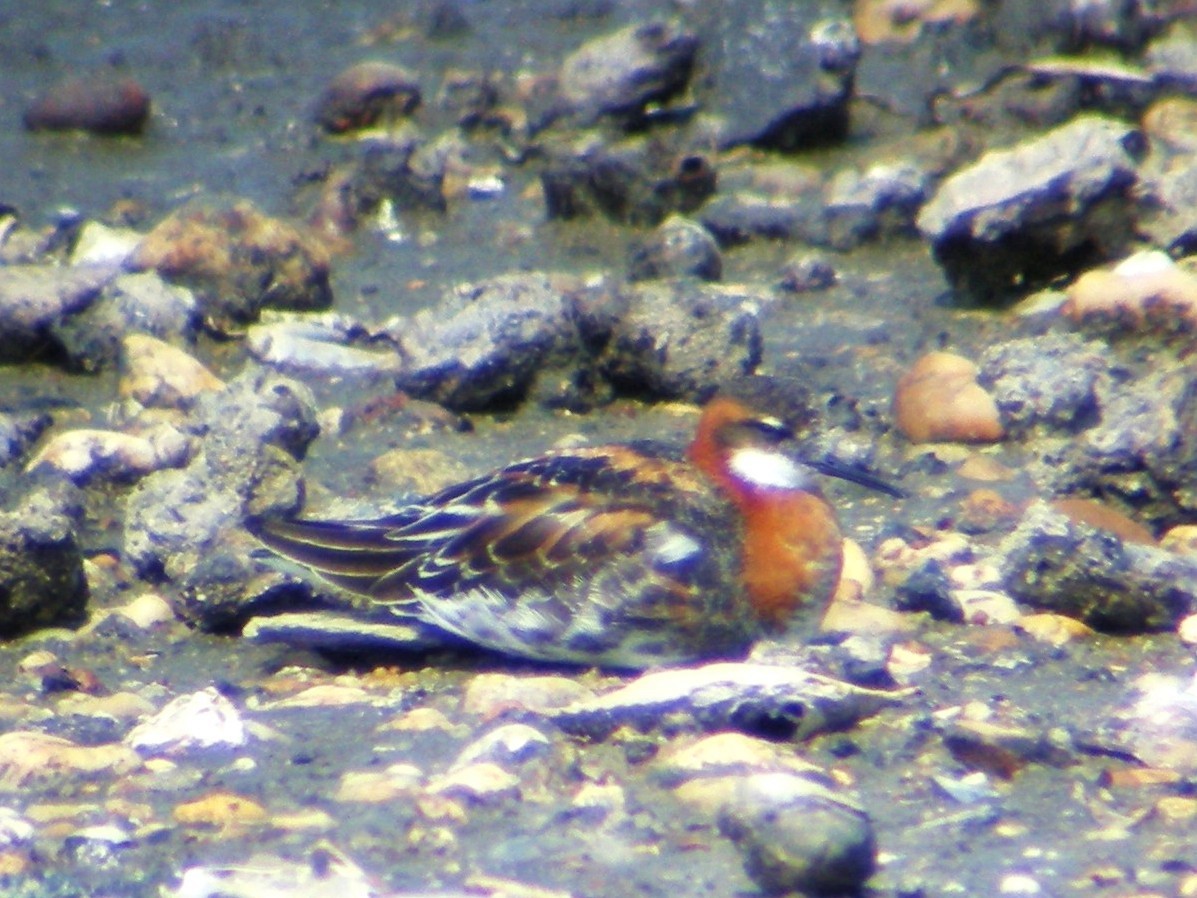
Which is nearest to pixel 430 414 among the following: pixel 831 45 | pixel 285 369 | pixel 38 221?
pixel 285 369

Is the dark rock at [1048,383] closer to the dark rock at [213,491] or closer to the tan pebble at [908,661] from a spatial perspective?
the tan pebble at [908,661]

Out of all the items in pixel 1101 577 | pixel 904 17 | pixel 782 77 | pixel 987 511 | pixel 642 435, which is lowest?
pixel 642 435

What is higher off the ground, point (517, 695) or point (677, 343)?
point (677, 343)

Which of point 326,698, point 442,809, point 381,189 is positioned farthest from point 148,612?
point 381,189

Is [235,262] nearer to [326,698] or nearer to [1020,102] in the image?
[326,698]

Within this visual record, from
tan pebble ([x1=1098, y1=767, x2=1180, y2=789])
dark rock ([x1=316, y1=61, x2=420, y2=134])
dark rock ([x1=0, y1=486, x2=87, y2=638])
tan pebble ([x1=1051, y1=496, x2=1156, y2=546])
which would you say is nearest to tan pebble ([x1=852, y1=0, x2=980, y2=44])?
dark rock ([x1=316, y1=61, x2=420, y2=134])

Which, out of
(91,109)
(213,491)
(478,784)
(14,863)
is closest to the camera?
(14,863)

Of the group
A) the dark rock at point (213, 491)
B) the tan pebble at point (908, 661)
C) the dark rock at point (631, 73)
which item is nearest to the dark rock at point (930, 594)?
the tan pebble at point (908, 661)

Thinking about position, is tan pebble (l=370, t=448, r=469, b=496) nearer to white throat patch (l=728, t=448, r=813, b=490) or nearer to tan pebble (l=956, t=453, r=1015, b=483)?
white throat patch (l=728, t=448, r=813, b=490)
